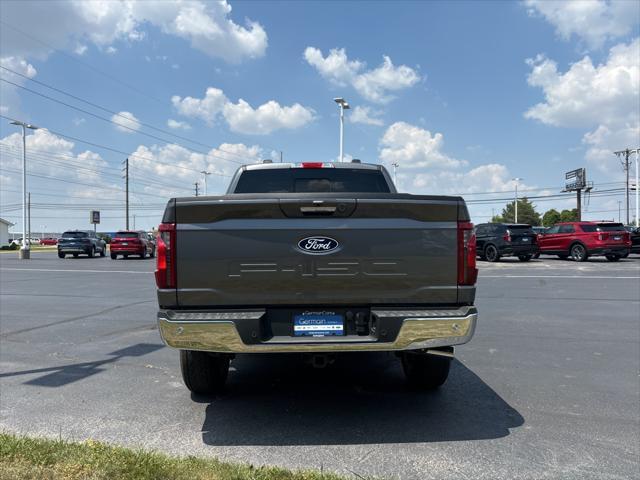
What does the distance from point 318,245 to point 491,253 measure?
69.9ft

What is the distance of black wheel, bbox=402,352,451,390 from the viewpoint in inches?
177

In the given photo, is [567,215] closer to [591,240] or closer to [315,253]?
[591,240]

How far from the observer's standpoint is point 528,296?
11.4 meters

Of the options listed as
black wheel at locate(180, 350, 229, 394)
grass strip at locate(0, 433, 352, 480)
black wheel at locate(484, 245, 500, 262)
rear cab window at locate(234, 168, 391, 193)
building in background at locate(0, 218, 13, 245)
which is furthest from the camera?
building in background at locate(0, 218, 13, 245)

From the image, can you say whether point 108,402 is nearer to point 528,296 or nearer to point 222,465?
point 222,465

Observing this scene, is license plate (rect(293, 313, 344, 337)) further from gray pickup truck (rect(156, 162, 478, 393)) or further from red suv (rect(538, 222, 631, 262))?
red suv (rect(538, 222, 631, 262))

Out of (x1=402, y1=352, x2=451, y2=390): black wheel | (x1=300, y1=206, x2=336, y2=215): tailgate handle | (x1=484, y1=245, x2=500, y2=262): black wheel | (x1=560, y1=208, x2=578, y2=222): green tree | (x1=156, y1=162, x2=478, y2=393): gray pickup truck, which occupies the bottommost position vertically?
(x1=402, y1=352, x2=451, y2=390): black wheel

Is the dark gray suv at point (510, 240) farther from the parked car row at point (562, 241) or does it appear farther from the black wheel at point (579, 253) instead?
the black wheel at point (579, 253)

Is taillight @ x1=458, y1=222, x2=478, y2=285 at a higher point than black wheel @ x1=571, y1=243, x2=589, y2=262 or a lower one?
higher

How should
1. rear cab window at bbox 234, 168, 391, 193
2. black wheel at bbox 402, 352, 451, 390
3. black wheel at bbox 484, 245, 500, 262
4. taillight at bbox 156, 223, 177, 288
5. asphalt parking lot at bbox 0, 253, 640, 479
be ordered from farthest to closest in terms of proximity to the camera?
black wheel at bbox 484, 245, 500, 262 → rear cab window at bbox 234, 168, 391, 193 → black wheel at bbox 402, 352, 451, 390 → taillight at bbox 156, 223, 177, 288 → asphalt parking lot at bbox 0, 253, 640, 479

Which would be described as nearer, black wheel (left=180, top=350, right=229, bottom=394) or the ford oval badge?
the ford oval badge

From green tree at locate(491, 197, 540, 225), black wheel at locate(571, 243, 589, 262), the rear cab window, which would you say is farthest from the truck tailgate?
green tree at locate(491, 197, 540, 225)

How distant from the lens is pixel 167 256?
3.47 m

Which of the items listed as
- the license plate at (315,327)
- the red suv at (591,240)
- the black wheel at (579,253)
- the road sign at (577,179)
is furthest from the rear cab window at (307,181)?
the road sign at (577,179)
